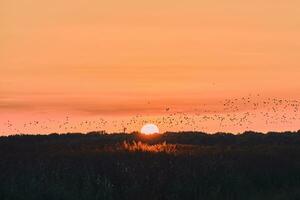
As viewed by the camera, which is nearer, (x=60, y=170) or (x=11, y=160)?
(x=60, y=170)

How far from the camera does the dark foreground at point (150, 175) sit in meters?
25.7

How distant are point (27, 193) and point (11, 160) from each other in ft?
23.1

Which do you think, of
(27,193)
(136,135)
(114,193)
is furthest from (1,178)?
(136,135)

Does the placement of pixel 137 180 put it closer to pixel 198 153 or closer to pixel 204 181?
pixel 204 181

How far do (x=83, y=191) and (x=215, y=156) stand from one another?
853 centimetres

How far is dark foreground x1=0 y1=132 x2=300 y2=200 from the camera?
84.2 feet

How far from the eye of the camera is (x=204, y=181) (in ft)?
92.6

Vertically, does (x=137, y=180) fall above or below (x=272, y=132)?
below

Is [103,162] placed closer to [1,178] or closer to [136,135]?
[1,178]

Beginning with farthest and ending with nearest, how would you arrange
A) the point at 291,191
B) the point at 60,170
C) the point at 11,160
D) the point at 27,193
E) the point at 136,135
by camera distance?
the point at 136,135, the point at 11,160, the point at 60,170, the point at 291,191, the point at 27,193

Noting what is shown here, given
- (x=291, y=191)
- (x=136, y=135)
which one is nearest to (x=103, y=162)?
(x=291, y=191)

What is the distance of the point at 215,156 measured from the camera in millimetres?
32500

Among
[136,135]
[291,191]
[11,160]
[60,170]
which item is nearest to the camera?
[291,191]

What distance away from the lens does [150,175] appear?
27.7 m
